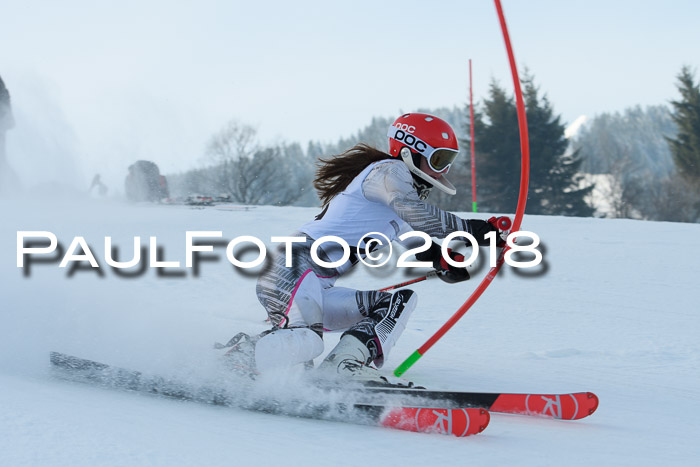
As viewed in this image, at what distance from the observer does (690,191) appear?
36656mm

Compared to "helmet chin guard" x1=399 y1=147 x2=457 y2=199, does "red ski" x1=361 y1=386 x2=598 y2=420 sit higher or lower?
lower

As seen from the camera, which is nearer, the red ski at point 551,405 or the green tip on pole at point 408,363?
the red ski at point 551,405

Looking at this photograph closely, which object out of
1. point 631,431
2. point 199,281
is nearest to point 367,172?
point 631,431

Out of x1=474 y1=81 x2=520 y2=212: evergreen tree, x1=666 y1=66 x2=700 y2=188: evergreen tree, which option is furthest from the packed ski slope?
x1=666 y1=66 x2=700 y2=188: evergreen tree

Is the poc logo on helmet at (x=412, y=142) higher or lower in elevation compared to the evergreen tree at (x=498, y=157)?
lower

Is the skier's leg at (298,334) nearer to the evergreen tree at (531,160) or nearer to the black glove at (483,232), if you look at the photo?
Result: the black glove at (483,232)

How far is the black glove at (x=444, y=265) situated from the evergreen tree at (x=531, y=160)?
32299 mm

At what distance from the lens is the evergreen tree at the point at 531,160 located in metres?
35.8

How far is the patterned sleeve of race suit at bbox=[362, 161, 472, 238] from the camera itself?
3234mm

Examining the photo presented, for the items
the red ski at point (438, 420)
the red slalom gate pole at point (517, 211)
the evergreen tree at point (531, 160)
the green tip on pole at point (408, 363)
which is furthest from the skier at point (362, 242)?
the evergreen tree at point (531, 160)

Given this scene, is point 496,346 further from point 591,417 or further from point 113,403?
point 113,403

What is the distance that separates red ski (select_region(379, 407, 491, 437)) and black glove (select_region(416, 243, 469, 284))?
0.95 meters

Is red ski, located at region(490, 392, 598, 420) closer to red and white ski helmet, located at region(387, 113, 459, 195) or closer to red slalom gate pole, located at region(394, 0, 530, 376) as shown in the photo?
red slalom gate pole, located at region(394, 0, 530, 376)

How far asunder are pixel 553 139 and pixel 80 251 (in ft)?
107
